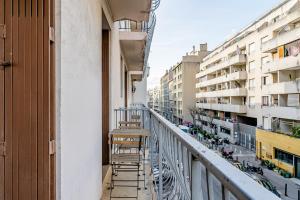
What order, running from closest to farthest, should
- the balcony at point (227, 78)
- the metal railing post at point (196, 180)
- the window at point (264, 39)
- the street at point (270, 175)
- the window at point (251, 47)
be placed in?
the metal railing post at point (196, 180) < the street at point (270, 175) < the window at point (264, 39) < the window at point (251, 47) < the balcony at point (227, 78)

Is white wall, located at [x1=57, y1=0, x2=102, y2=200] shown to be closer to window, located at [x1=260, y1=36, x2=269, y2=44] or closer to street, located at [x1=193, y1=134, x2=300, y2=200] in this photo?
street, located at [x1=193, y1=134, x2=300, y2=200]

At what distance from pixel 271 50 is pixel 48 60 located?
23.7 metres

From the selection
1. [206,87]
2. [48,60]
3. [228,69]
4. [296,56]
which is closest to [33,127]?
[48,60]

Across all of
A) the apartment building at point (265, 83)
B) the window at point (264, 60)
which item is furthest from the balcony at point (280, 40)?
the window at point (264, 60)

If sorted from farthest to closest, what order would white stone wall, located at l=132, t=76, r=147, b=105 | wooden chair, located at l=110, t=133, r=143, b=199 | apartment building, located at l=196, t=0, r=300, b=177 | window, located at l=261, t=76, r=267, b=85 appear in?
1. window, located at l=261, t=76, r=267, b=85
2. apartment building, located at l=196, t=0, r=300, b=177
3. white stone wall, located at l=132, t=76, r=147, b=105
4. wooden chair, located at l=110, t=133, r=143, b=199

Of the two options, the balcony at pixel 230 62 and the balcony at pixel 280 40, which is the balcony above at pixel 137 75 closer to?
the balcony at pixel 280 40

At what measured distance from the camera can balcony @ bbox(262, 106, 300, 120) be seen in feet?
63.9

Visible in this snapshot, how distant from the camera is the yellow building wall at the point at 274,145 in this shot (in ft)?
62.6

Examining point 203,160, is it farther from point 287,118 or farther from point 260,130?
point 260,130

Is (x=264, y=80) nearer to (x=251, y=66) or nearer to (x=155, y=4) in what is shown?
(x=251, y=66)

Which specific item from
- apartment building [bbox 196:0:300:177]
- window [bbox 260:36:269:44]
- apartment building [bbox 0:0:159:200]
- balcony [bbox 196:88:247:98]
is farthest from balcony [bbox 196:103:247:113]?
apartment building [bbox 0:0:159:200]

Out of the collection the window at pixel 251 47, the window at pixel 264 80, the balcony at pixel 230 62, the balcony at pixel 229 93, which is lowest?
the balcony at pixel 229 93

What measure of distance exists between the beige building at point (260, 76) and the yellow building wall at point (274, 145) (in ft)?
2.53

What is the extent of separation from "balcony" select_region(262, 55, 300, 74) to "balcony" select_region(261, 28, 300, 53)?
3.50 ft
